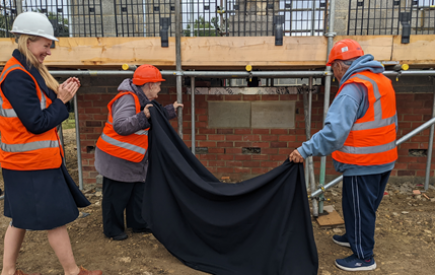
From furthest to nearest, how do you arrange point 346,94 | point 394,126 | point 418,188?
point 418,188, point 394,126, point 346,94

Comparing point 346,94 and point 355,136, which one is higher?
point 346,94

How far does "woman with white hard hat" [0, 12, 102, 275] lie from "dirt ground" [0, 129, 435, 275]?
75cm

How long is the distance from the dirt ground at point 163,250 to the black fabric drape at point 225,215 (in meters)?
0.28

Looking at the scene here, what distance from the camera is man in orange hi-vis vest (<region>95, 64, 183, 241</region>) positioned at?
2.92 metres

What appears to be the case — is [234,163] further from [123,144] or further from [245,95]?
[123,144]

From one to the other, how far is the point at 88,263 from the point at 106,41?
2370 millimetres

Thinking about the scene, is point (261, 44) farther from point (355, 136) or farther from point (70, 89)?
point (70, 89)

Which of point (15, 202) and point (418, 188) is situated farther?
point (418, 188)

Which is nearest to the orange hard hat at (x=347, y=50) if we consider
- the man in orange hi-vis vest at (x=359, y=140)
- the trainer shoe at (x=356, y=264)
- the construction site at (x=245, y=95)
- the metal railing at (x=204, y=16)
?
the man in orange hi-vis vest at (x=359, y=140)

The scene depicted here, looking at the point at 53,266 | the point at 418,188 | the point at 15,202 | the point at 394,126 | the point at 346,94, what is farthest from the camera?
the point at 418,188

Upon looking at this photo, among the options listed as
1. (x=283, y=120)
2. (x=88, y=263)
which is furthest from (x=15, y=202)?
(x=283, y=120)

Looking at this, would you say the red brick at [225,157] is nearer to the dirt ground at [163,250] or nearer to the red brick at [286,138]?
the red brick at [286,138]

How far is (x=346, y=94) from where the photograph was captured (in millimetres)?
2449

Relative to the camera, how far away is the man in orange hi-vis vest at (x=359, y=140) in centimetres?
246
